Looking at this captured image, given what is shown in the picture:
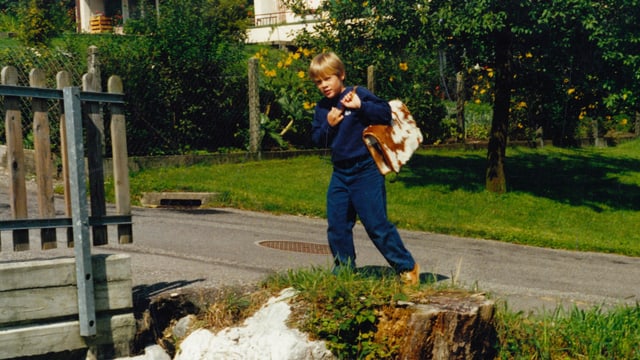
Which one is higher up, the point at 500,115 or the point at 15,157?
the point at 500,115

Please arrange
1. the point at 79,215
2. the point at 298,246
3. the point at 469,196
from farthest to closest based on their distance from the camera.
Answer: the point at 469,196, the point at 298,246, the point at 79,215

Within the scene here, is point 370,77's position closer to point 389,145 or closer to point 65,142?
point 389,145

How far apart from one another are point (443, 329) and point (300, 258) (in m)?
3.53

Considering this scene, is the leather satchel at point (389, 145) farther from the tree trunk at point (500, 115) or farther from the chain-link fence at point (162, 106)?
the chain-link fence at point (162, 106)

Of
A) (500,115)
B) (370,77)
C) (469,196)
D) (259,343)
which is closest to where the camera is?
(259,343)

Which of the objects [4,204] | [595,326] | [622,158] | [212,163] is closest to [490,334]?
[595,326]

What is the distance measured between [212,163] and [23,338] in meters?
10.4

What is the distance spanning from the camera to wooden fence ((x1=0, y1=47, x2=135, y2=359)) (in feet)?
18.2

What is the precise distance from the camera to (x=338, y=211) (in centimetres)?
633

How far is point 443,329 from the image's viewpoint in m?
5.41

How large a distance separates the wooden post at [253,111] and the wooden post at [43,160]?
1080 cm

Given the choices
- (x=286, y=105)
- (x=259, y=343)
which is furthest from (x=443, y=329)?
(x=286, y=105)

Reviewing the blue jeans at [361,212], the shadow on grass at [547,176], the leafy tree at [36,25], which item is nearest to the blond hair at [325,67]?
the blue jeans at [361,212]

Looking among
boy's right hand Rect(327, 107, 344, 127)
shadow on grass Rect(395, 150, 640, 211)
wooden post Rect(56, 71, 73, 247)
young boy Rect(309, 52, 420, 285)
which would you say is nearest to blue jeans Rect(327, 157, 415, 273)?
young boy Rect(309, 52, 420, 285)
